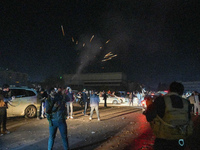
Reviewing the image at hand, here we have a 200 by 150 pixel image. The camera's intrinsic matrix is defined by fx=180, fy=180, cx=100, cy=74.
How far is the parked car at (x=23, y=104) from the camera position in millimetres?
10508

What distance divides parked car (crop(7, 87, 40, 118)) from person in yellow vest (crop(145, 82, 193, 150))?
9.58m

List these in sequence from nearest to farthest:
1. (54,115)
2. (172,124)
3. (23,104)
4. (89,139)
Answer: (172,124)
(54,115)
(89,139)
(23,104)

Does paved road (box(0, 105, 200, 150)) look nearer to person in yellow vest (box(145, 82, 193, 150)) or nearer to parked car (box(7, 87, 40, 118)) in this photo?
parked car (box(7, 87, 40, 118))

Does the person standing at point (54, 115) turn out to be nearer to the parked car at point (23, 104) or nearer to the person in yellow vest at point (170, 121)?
the person in yellow vest at point (170, 121)

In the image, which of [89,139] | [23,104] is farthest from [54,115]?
[23,104]

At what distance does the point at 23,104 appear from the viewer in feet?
35.7

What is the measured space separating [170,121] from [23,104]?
1000cm

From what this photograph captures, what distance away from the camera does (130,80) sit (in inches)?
3792

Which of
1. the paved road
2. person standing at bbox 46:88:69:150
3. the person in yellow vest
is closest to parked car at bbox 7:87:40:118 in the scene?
the paved road

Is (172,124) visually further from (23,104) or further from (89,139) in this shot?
(23,104)

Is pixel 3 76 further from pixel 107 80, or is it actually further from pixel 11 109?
pixel 11 109

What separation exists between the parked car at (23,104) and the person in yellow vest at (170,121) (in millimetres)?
9584

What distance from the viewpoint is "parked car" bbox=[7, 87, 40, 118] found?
1051 cm

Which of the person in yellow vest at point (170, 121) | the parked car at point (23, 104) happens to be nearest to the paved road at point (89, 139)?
the parked car at point (23, 104)
